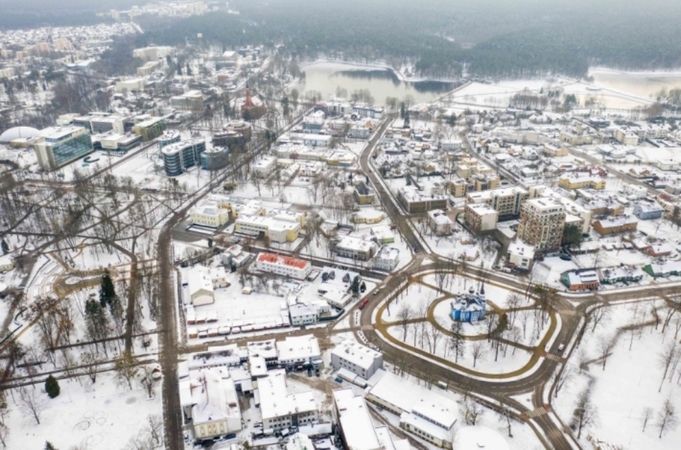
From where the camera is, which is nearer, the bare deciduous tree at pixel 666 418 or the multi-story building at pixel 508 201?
the bare deciduous tree at pixel 666 418

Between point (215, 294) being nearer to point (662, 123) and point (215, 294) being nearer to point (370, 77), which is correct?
point (662, 123)

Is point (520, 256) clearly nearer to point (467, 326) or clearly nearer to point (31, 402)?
point (467, 326)

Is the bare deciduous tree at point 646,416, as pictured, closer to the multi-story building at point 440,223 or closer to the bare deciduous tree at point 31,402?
the multi-story building at point 440,223

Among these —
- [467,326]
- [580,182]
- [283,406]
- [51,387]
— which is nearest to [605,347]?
[467,326]

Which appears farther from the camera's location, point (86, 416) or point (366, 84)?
point (366, 84)

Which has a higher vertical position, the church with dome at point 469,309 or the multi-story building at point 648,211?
the multi-story building at point 648,211

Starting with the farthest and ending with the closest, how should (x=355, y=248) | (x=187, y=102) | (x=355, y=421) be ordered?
(x=187, y=102) < (x=355, y=248) < (x=355, y=421)

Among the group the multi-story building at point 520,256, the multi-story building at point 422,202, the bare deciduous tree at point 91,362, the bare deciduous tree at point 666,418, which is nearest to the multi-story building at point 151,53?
the multi-story building at point 422,202
